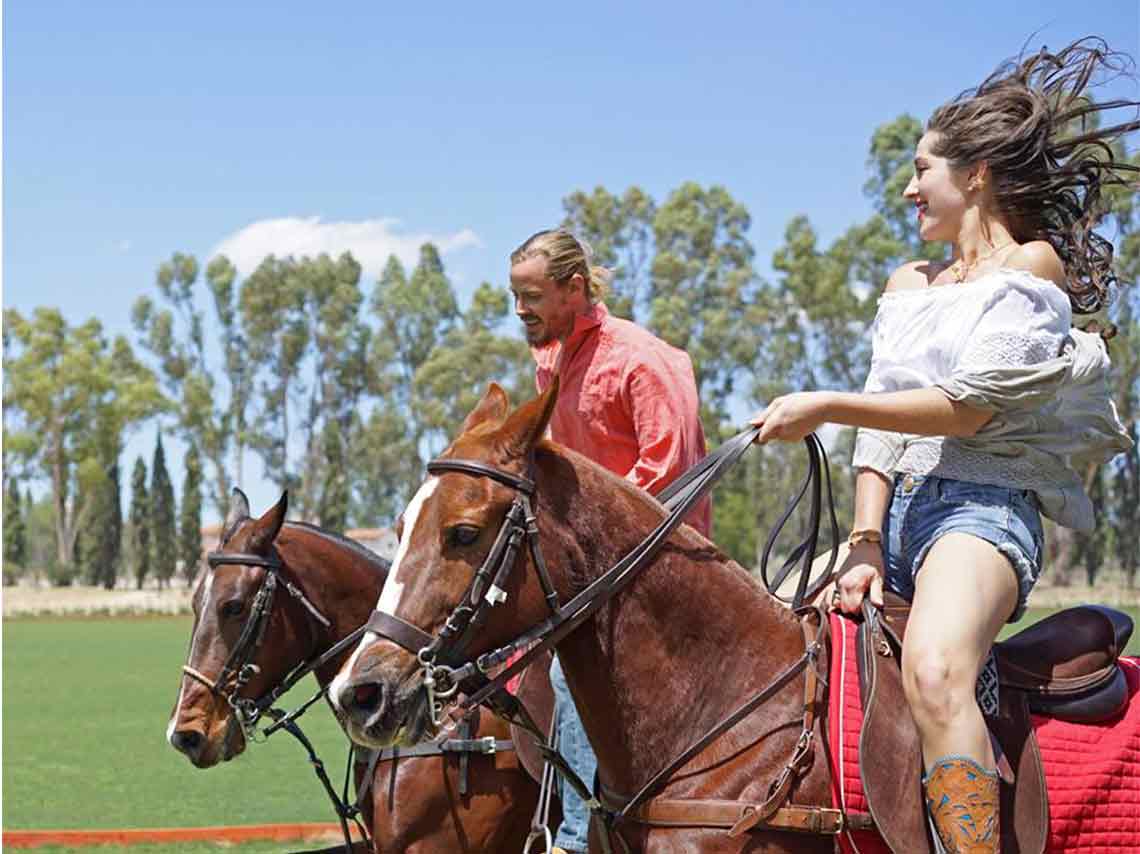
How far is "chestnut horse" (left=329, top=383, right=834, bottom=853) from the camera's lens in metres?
3.22

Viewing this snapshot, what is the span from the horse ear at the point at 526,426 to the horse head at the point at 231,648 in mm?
2523

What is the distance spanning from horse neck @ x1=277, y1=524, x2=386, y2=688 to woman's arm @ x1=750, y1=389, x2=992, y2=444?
2.80 metres

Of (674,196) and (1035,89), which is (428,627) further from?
(674,196)

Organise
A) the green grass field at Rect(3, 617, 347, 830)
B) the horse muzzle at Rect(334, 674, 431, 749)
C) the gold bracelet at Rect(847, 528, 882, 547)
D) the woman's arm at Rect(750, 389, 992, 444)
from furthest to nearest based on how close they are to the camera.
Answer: the green grass field at Rect(3, 617, 347, 830) → the gold bracelet at Rect(847, 528, 882, 547) → the woman's arm at Rect(750, 389, 992, 444) → the horse muzzle at Rect(334, 674, 431, 749)

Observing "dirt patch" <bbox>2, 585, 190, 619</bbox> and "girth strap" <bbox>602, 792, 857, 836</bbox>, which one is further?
"dirt patch" <bbox>2, 585, 190, 619</bbox>

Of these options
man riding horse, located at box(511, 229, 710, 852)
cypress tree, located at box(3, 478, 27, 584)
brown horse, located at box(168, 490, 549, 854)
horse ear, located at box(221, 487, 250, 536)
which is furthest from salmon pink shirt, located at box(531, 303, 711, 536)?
cypress tree, located at box(3, 478, 27, 584)

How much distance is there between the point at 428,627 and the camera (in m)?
3.21

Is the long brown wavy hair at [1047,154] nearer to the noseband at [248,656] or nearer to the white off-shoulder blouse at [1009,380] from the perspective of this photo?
the white off-shoulder blouse at [1009,380]

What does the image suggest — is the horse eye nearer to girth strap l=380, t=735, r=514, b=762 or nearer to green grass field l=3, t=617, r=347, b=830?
girth strap l=380, t=735, r=514, b=762

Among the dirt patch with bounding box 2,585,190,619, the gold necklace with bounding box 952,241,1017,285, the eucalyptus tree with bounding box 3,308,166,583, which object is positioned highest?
the gold necklace with bounding box 952,241,1017,285

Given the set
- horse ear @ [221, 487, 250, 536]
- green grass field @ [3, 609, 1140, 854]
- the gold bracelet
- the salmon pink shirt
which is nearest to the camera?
the gold bracelet

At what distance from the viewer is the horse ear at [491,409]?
149 inches

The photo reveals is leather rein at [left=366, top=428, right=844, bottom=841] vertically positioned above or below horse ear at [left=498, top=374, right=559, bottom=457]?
below

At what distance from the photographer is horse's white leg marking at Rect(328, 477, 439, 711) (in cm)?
314
